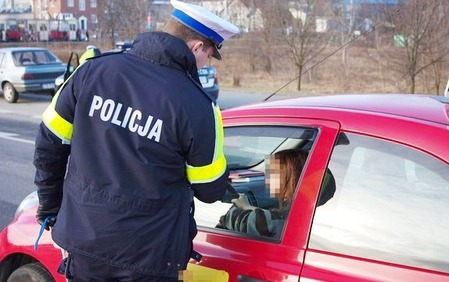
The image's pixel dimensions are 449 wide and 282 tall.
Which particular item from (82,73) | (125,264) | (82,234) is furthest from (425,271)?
(82,73)

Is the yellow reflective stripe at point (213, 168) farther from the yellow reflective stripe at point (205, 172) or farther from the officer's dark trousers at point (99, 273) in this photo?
the officer's dark trousers at point (99, 273)

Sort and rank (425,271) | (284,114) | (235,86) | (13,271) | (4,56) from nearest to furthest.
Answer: (425,271), (284,114), (13,271), (4,56), (235,86)

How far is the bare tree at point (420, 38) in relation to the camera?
610 inches

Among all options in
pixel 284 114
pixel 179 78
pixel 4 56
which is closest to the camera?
pixel 179 78

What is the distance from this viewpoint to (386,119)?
2.31 metres

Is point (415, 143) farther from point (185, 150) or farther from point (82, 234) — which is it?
point (82, 234)

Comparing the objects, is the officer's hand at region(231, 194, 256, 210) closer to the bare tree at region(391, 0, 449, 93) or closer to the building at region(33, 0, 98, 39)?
the bare tree at region(391, 0, 449, 93)

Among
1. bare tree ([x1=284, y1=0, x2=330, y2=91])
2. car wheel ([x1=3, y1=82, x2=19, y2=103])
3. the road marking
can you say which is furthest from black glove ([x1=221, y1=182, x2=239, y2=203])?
bare tree ([x1=284, y1=0, x2=330, y2=91])

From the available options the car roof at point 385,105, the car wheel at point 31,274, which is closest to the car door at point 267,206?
the car roof at point 385,105

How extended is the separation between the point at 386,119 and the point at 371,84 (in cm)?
1811

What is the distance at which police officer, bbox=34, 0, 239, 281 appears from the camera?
2178 mm

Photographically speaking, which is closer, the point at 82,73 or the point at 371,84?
the point at 82,73

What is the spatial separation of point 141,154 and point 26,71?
16.7 meters

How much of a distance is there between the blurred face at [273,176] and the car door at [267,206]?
53 millimetres
